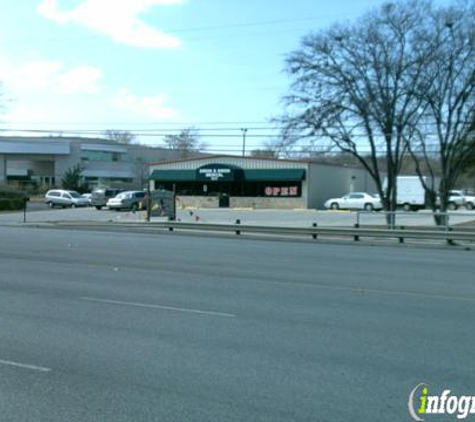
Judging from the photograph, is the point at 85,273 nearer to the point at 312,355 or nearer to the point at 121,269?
the point at 121,269

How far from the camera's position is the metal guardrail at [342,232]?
21.8 metres

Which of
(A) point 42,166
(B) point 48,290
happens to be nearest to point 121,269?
(B) point 48,290

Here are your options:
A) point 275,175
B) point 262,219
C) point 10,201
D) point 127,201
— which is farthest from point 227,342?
point 275,175

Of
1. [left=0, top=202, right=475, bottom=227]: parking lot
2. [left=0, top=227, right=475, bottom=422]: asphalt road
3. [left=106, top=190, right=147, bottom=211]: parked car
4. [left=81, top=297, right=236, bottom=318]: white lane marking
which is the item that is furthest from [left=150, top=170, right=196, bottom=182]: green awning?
[left=81, top=297, right=236, bottom=318]: white lane marking

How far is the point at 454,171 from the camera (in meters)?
30.3

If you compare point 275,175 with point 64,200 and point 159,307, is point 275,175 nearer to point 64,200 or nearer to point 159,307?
point 64,200

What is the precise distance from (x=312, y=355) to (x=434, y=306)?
358cm

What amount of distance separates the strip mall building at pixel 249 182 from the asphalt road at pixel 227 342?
43714 millimetres

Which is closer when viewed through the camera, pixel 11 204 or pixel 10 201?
pixel 10 201

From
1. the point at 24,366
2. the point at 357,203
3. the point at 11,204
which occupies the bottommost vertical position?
the point at 24,366

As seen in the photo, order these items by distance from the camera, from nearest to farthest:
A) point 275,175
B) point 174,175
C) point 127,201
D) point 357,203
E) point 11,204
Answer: point 127,201
point 11,204
point 357,203
point 275,175
point 174,175

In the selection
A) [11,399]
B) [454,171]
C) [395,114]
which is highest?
[395,114]

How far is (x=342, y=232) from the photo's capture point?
23.7 meters

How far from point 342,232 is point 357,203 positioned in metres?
29.9
